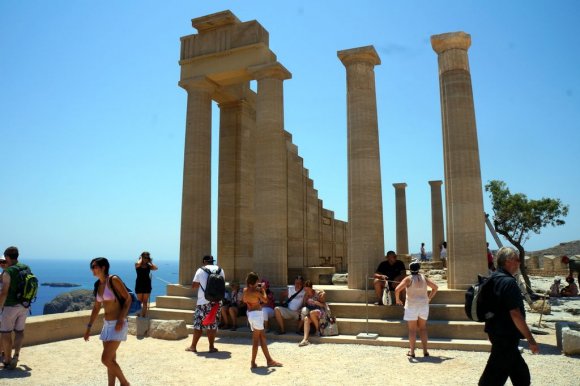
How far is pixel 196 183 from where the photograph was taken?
17.6m

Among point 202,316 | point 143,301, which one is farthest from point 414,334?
point 143,301

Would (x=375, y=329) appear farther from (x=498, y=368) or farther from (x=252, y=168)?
(x=252, y=168)

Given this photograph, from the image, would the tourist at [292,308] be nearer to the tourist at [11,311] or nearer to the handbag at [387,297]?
the handbag at [387,297]

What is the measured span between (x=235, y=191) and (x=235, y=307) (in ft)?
25.6

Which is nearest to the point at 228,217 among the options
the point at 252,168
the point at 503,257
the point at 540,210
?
the point at 252,168

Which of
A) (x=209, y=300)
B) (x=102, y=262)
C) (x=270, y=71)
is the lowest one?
(x=209, y=300)

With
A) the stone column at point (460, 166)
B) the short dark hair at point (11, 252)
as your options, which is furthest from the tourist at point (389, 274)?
the short dark hair at point (11, 252)

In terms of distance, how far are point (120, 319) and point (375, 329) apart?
778 centimetres

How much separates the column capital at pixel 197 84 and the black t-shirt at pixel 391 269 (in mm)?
10722

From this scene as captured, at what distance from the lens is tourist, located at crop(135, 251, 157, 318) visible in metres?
13.7

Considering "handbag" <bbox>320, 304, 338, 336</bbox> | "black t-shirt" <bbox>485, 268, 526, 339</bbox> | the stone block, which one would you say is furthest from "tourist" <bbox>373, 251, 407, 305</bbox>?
"black t-shirt" <bbox>485, 268, 526, 339</bbox>

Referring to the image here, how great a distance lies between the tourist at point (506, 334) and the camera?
546cm

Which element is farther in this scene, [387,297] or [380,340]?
[387,297]

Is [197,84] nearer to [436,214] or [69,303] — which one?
[436,214]
